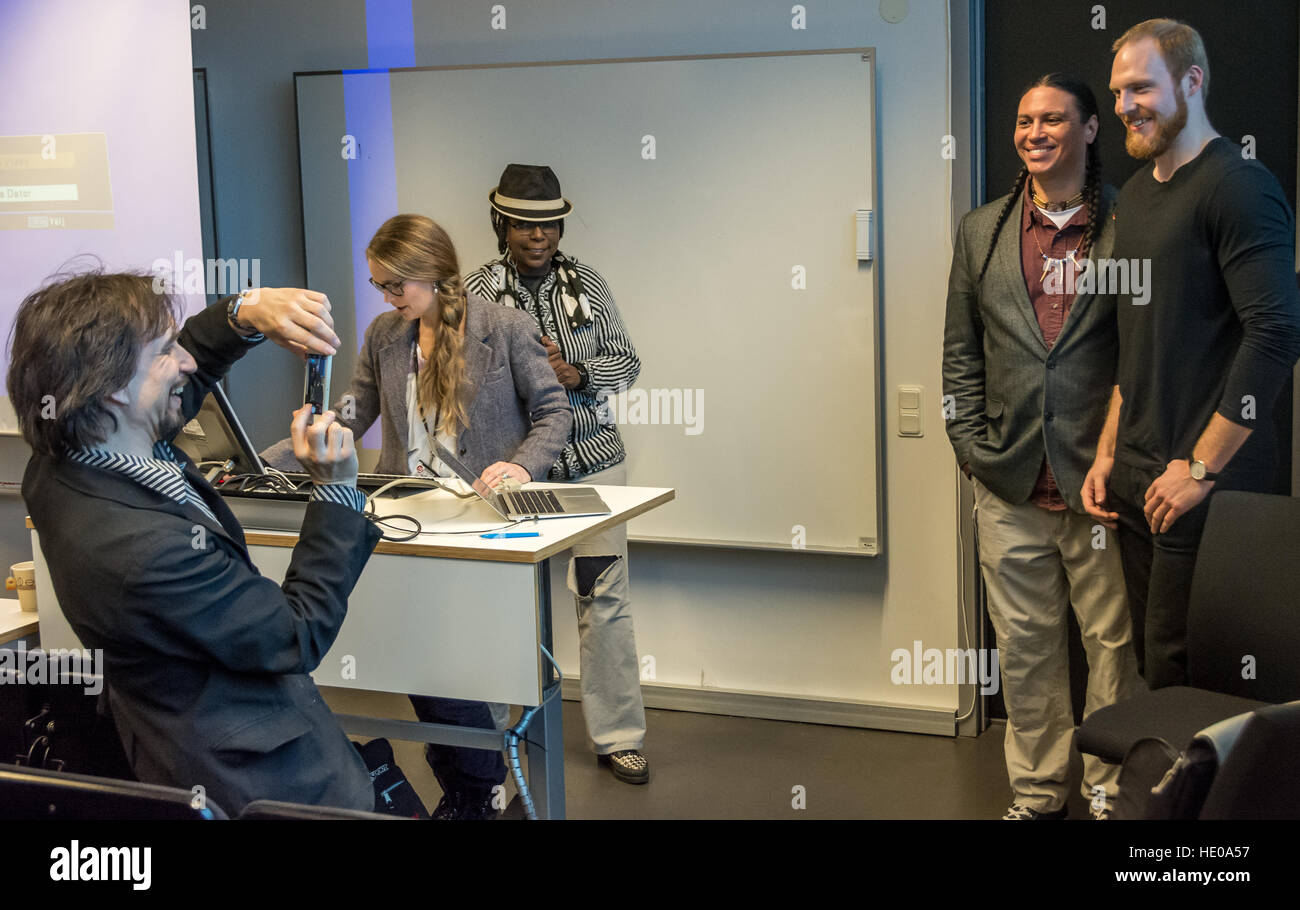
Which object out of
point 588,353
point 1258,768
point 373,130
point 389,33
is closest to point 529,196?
point 588,353

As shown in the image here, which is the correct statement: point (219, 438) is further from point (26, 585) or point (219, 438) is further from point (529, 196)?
point (529, 196)

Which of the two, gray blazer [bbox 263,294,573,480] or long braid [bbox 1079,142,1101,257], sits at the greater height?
long braid [bbox 1079,142,1101,257]

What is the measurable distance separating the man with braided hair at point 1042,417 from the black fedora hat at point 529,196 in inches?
46.9

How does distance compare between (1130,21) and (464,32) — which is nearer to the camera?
(1130,21)

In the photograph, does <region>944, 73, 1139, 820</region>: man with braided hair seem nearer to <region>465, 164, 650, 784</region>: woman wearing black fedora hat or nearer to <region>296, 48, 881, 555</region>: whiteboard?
<region>296, 48, 881, 555</region>: whiteboard

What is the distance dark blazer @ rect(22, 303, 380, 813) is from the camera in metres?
1.51

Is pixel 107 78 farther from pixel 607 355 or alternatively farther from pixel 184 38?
pixel 607 355

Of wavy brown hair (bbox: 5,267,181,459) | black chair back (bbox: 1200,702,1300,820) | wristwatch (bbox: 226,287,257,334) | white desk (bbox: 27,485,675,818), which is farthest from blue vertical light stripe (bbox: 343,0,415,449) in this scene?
black chair back (bbox: 1200,702,1300,820)

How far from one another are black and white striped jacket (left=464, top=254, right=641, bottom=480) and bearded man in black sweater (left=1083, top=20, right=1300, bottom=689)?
1373mm

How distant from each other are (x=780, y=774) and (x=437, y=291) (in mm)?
1685
